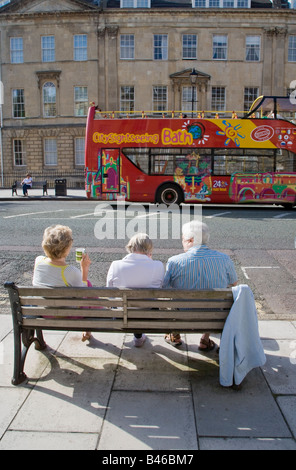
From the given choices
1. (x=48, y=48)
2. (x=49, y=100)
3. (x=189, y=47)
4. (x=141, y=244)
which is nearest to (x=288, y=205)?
(x=141, y=244)

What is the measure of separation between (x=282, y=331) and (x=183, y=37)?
33.0 metres

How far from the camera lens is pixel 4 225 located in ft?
35.4

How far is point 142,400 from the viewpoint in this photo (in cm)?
→ 301

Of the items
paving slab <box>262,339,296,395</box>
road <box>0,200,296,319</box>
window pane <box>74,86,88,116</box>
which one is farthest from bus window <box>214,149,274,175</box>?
window pane <box>74,86,88,116</box>

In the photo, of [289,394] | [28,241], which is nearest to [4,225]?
[28,241]

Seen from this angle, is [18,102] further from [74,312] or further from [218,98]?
[74,312]

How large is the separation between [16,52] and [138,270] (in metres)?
36.0

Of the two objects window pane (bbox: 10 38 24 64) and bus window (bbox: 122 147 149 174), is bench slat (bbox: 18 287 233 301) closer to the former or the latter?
bus window (bbox: 122 147 149 174)

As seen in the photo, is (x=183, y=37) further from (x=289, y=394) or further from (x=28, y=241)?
(x=289, y=394)

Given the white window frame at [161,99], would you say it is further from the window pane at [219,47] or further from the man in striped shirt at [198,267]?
the man in striped shirt at [198,267]

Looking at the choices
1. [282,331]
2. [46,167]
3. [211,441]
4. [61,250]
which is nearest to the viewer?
[211,441]

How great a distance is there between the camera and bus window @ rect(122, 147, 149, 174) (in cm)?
1616

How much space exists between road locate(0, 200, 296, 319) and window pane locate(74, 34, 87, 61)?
24.3m

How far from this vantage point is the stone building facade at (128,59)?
106 ft
